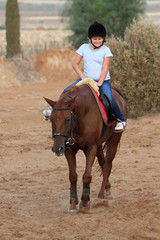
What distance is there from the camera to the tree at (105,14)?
1145 inches

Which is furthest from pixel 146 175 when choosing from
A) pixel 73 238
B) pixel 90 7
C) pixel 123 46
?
pixel 90 7

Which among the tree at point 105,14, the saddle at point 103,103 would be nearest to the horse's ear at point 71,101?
the saddle at point 103,103

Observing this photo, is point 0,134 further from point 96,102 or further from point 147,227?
point 147,227

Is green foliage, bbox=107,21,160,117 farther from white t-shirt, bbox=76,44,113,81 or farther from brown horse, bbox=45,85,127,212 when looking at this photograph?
white t-shirt, bbox=76,44,113,81

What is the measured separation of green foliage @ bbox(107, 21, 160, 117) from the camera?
578 inches

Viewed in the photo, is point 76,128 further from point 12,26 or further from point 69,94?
point 12,26

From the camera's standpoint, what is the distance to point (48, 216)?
711cm

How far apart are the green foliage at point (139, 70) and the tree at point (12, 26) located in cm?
1044

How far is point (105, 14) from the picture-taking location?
29.4 m

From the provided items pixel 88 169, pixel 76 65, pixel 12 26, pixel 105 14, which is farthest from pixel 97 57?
pixel 105 14

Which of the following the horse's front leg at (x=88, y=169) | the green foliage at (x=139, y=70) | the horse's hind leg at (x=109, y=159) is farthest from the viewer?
the green foliage at (x=139, y=70)

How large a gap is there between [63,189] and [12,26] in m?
17.0

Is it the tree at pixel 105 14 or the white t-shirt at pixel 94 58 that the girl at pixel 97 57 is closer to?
the white t-shirt at pixel 94 58

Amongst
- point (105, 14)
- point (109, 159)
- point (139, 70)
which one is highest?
point (105, 14)
